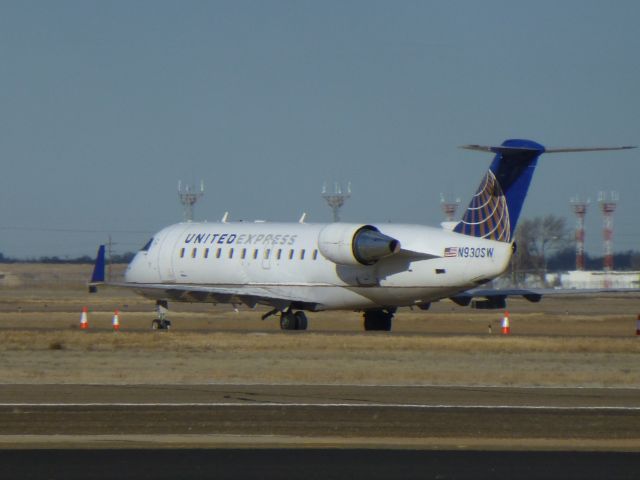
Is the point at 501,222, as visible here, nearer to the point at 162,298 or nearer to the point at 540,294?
the point at 540,294

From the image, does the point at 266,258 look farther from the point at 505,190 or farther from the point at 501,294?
the point at 505,190

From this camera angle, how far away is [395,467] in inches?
537

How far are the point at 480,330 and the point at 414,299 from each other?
6214mm

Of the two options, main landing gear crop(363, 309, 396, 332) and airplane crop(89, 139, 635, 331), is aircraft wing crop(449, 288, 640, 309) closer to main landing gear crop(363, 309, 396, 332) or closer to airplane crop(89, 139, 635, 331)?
airplane crop(89, 139, 635, 331)

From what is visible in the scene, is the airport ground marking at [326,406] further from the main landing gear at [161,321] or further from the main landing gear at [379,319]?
the main landing gear at [379,319]

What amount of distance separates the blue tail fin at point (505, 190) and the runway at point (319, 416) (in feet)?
52.9

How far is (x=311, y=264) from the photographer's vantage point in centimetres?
4191

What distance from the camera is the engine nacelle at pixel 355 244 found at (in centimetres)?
3928

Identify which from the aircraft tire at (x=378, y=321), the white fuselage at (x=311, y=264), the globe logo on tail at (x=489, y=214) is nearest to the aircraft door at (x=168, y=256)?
the white fuselage at (x=311, y=264)

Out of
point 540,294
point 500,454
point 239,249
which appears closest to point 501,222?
point 540,294

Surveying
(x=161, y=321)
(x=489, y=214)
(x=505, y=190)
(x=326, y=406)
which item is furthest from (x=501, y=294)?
(x=326, y=406)

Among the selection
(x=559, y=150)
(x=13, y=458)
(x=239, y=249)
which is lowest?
(x=13, y=458)

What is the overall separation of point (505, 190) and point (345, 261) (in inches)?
210

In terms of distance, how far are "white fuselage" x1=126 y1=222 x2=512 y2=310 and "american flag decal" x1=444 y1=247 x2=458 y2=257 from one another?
0.10 ft
